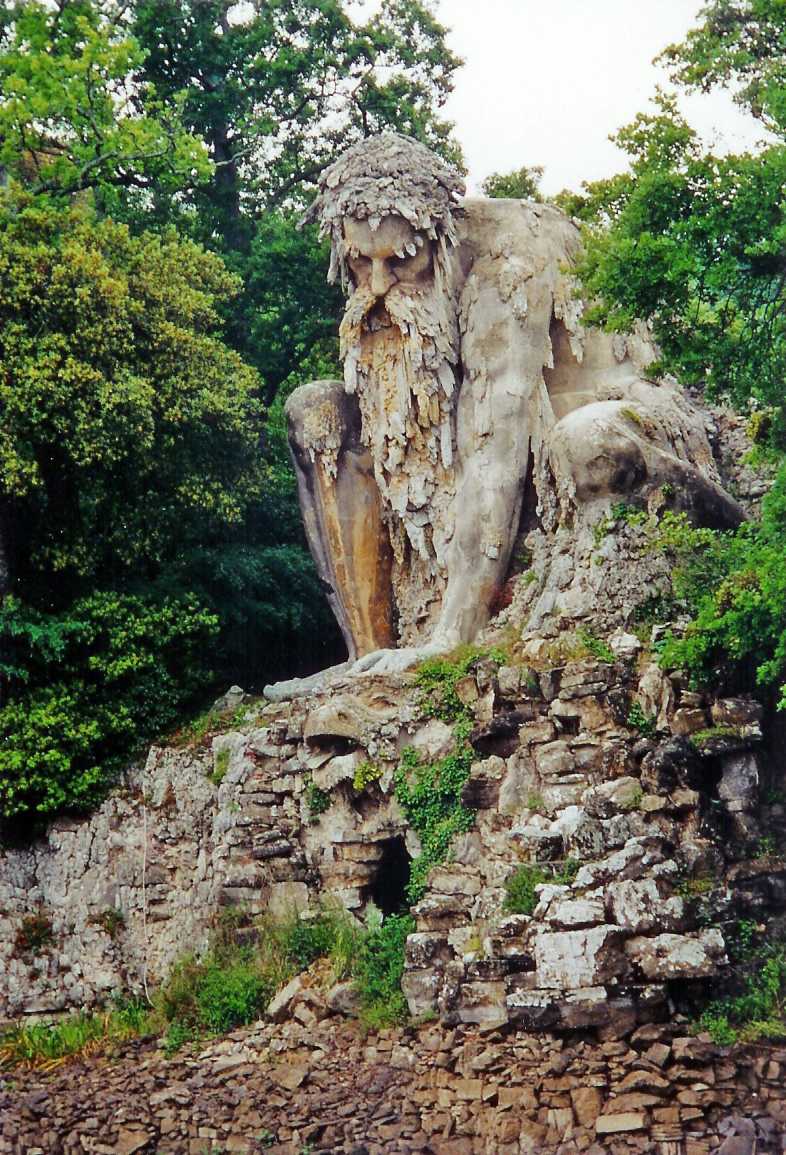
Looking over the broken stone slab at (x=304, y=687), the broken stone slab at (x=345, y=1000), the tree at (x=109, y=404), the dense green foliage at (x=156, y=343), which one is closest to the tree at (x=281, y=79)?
the dense green foliage at (x=156, y=343)

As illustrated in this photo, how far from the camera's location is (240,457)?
1750 cm

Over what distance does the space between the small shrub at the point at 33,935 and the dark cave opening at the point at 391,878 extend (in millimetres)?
3742

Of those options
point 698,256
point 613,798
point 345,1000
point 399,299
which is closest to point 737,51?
point 698,256

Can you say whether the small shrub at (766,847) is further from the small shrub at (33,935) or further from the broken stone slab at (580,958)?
the small shrub at (33,935)

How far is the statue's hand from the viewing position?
13641 mm

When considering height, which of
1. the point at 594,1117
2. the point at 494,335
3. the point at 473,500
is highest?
the point at 494,335

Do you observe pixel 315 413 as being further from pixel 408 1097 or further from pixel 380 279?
pixel 408 1097

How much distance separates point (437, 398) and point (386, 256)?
1.39 metres

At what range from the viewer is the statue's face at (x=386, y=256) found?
14.4 m

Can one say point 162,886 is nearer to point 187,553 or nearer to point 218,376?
point 187,553

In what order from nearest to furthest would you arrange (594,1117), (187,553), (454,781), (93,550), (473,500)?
1. (594,1117)
2. (454,781)
3. (473,500)
4. (93,550)
5. (187,553)

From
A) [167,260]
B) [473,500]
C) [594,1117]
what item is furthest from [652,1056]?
[167,260]

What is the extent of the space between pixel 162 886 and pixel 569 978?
18.1 feet

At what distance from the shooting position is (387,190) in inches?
564
